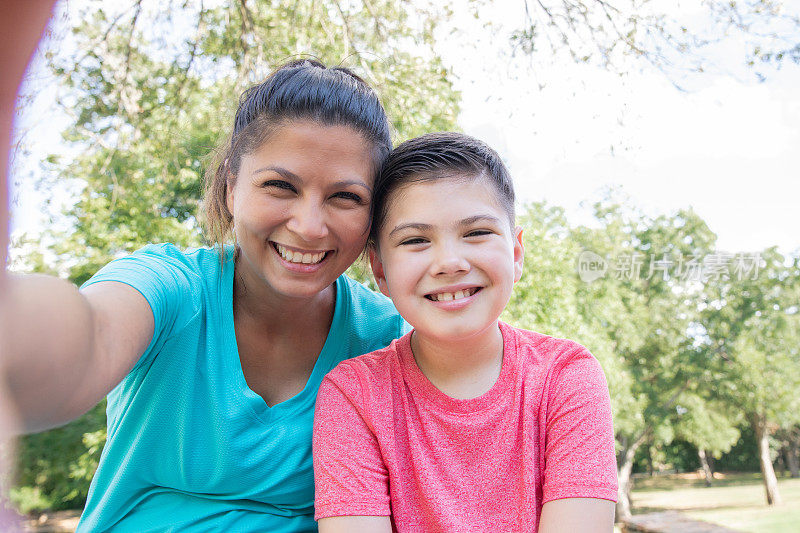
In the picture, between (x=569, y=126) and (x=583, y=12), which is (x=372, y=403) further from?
(x=569, y=126)

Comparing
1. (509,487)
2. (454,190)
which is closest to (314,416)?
(509,487)

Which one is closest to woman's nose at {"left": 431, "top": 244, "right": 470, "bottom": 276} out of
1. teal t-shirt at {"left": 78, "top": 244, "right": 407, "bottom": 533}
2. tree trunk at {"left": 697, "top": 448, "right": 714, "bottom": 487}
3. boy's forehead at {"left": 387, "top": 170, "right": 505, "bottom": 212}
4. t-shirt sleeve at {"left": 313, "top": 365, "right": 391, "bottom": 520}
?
boy's forehead at {"left": 387, "top": 170, "right": 505, "bottom": 212}

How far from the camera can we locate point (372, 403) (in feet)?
5.44

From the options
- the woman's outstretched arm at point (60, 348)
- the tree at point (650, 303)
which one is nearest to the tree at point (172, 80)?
the woman's outstretched arm at point (60, 348)

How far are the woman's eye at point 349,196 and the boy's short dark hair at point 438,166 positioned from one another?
60 mm

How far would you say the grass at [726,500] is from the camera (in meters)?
18.5

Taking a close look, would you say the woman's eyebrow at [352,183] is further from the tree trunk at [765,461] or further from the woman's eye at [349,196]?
the tree trunk at [765,461]

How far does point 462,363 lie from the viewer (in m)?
1.76

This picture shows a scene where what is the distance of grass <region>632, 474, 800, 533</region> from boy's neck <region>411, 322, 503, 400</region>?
724 inches

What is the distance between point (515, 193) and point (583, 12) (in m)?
4.11

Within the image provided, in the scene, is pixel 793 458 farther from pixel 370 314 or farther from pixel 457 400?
pixel 457 400

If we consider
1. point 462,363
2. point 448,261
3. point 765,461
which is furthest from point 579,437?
point 765,461

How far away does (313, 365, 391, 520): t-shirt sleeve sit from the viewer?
1.51 metres

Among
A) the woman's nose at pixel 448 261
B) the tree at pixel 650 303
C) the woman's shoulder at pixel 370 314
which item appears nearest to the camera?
the woman's nose at pixel 448 261
